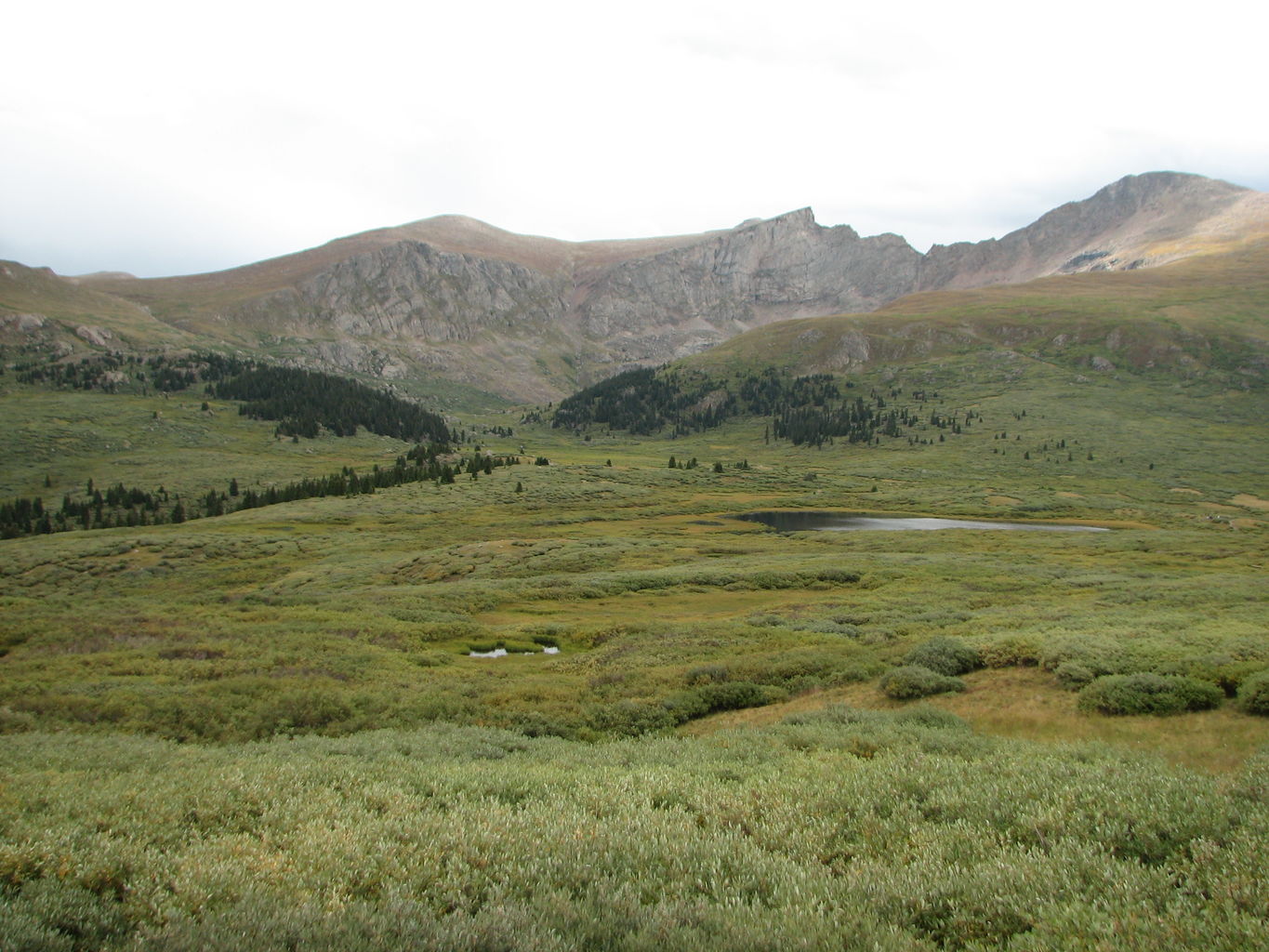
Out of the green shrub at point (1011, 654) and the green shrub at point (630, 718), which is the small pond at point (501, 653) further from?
the green shrub at point (1011, 654)

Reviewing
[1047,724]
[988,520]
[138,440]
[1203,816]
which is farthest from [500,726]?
[138,440]

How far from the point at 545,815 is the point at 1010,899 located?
5896mm

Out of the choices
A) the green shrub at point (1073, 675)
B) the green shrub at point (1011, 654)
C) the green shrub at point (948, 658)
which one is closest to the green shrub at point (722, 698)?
the green shrub at point (948, 658)

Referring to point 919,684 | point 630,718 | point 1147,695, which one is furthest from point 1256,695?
point 630,718

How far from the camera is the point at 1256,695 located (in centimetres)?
1306

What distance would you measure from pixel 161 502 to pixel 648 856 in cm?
15665

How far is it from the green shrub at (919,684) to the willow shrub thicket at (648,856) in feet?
18.7

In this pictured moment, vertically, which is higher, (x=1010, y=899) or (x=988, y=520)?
(x=1010, y=899)

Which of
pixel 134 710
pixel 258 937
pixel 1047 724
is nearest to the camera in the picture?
pixel 258 937

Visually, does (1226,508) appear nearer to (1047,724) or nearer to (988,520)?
(988,520)

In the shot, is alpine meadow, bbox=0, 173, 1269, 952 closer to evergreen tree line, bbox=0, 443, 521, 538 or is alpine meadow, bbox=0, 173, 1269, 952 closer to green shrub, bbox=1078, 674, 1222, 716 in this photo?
green shrub, bbox=1078, 674, 1222, 716

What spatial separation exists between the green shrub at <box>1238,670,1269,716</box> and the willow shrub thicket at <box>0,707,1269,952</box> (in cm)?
469

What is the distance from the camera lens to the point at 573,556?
6525cm

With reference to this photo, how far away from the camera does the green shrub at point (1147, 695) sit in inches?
551
